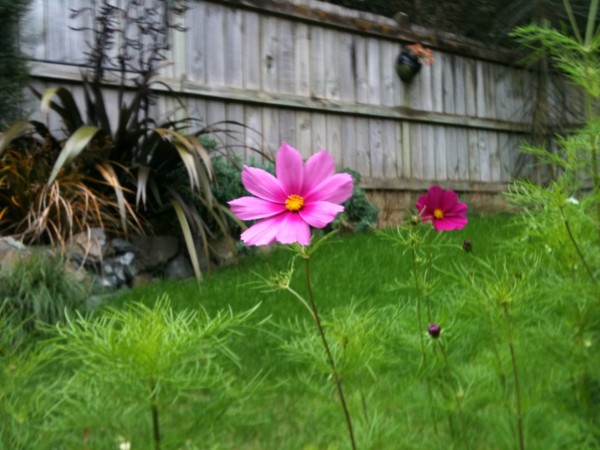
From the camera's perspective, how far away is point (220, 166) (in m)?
4.54

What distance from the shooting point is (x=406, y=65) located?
21.8ft

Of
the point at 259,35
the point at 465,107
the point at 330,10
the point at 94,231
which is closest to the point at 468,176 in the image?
the point at 465,107

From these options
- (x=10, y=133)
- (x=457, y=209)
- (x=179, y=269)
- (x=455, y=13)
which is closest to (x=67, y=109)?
(x=10, y=133)

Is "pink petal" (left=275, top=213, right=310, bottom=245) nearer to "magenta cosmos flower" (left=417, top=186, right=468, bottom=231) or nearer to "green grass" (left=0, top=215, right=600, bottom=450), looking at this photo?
"green grass" (left=0, top=215, right=600, bottom=450)

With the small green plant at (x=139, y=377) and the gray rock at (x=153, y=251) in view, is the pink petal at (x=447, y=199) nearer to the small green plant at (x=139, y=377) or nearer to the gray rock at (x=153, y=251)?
the small green plant at (x=139, y=377)

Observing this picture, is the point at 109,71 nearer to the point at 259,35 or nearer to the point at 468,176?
the point at 259,35

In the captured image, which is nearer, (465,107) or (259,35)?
(259,35)

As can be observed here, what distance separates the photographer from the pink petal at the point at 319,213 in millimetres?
813

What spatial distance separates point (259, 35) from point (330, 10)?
2.89ft

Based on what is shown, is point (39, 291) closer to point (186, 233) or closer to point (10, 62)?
point (186, 233)

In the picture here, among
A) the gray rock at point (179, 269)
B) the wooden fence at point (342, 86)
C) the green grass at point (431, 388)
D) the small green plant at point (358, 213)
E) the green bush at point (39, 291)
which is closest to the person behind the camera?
the green grass at point (431, 388)

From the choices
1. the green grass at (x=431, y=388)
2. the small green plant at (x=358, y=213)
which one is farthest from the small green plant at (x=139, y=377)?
the small green plant at (x=358, y=213)

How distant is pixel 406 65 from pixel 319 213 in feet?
19.9

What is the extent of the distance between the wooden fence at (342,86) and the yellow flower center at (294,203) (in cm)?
390
